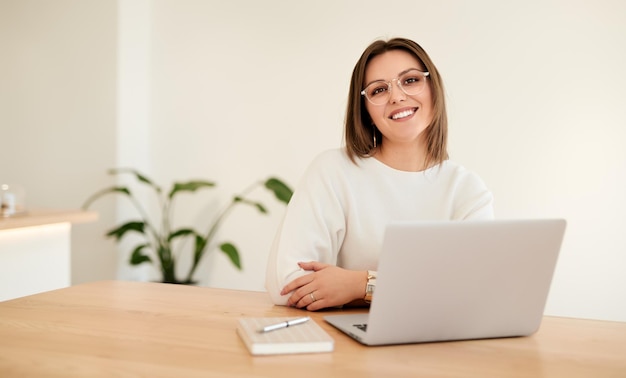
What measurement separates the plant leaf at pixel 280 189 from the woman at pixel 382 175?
199cm

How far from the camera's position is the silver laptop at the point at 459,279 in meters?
1.17

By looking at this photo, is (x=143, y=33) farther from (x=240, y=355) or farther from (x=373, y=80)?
(x=240, y=355)

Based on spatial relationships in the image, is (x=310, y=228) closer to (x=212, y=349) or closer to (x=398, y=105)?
(x=398, y=105)

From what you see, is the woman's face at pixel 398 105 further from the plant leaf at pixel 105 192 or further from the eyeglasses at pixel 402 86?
the plant leaf at pixel 105 192

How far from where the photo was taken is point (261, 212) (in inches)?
177

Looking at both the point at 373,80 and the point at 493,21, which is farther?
the point at 493,21

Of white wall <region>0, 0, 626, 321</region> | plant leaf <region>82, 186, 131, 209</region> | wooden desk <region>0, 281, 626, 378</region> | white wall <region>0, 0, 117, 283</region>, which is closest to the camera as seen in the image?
wooden desk <region>0, 281, 626, 378</region>

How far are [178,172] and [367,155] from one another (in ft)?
9.37

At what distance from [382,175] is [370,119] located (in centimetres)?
22

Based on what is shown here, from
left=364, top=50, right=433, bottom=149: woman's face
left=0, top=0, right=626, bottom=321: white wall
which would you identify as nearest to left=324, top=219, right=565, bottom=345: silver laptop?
left=364, top=50, right=433, bottom=149: woman's face

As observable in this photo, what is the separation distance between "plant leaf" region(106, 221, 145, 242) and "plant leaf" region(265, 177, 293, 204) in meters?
0.89

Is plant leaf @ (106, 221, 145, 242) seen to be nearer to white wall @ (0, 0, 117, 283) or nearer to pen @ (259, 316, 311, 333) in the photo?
white wall @ (0, 0, 117, 283)

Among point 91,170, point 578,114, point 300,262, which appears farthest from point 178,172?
point 300,262

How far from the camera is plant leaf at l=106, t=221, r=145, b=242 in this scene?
425 cm
